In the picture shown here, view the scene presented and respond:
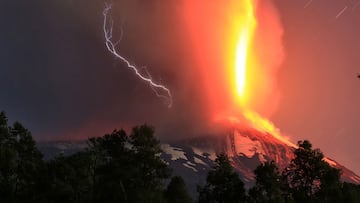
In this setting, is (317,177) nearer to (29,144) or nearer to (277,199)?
(277,199)

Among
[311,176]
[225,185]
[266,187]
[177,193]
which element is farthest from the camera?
[311,176]

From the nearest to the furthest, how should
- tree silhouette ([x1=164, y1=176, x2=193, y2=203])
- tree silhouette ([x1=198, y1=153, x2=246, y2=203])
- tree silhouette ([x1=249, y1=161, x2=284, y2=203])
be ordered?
tree silhouette ([x1=249, y1=161, x2=284, y2=203]), tree silhouette ([x1=198, y1=153, x2=246, y2=203]), tree silhouette ([x1=164, y1=176, x2=193, y2=203])

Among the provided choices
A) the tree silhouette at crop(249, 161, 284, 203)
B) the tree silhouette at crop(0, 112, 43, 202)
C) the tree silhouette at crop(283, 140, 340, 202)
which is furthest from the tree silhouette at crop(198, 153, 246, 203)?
the tree silhouette at crop(0, 112, 43, 202)

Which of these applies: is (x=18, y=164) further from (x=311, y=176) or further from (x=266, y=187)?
(x=311, y=176)

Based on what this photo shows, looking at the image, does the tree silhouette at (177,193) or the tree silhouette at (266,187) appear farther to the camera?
the tree silhouette at (177,193)

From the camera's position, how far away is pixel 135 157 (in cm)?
7319

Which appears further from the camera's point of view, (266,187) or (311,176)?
(311,176)

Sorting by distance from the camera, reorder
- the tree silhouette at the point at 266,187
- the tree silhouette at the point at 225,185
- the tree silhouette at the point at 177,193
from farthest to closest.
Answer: the tree silhouette at the point at 177,193, the tree silhouette at the point at 225,185, the tree silhouette at the point at 266,187

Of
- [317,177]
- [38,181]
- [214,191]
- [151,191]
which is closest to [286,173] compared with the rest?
[317,177]

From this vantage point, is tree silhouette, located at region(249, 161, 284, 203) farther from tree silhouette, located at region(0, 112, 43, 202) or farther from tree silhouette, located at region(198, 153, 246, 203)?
tree silhouette, located at region(0, 112, 43, 202)

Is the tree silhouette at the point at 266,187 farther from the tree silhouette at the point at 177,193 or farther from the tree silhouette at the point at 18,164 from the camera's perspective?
the tree silhouette at the point at 18,164

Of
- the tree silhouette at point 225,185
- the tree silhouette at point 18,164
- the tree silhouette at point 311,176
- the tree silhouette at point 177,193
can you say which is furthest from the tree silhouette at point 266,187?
the tree silhouette at point 18,164

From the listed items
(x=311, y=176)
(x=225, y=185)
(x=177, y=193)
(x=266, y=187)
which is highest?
(x=311, y=176)

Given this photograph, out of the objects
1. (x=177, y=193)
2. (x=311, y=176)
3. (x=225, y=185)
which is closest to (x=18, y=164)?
(x=177, y=193)
